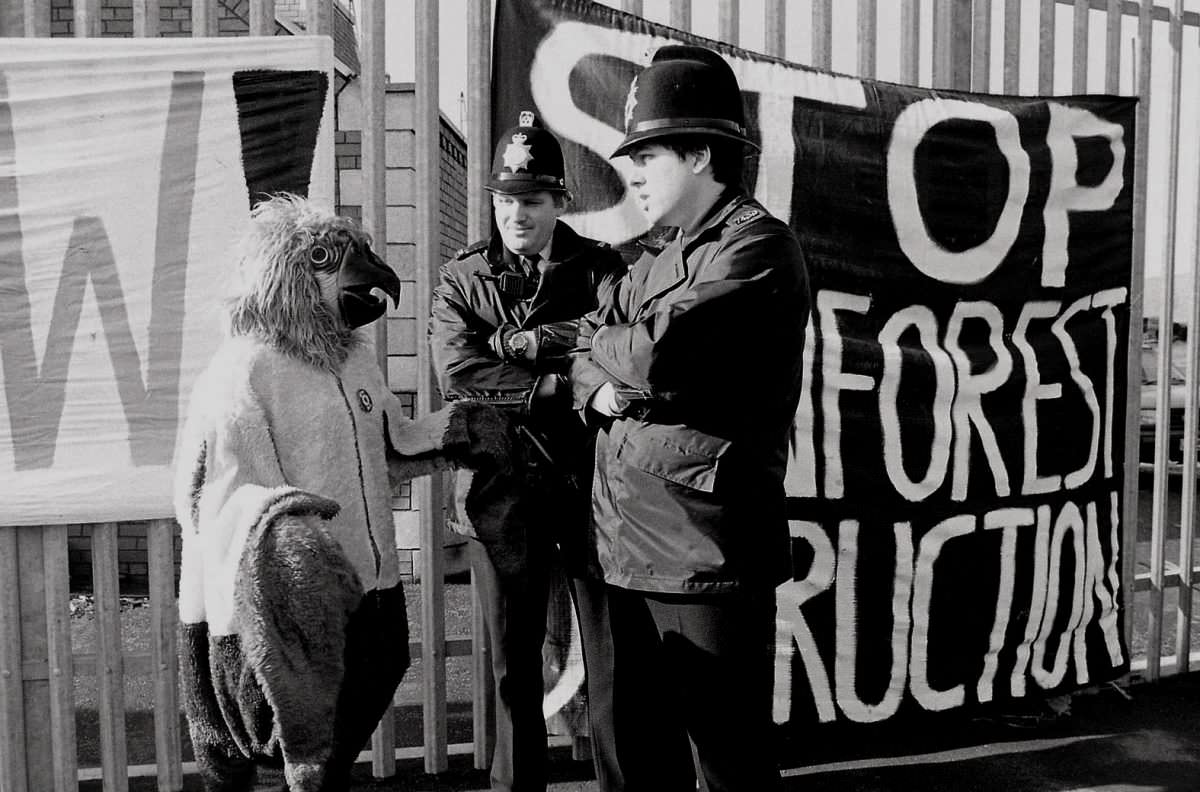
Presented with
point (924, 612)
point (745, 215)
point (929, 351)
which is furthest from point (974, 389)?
point (745, 215)

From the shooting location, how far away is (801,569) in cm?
370

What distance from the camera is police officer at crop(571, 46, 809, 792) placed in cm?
210

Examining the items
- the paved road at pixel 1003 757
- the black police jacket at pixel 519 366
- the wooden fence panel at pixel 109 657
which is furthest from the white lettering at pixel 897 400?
the wooden fence panel at pixel 109 657

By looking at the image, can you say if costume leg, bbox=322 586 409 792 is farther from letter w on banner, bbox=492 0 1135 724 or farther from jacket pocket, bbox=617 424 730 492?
letter w on banner, bbox=492 0 1135 724

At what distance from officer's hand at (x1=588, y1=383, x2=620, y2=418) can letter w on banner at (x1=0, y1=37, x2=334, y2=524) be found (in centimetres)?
159

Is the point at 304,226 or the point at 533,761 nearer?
the point at 304,226

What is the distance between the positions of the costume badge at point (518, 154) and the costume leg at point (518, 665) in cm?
108

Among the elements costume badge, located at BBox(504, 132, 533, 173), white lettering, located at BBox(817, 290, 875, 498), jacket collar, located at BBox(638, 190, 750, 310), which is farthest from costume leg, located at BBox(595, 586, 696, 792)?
white lettering, located at BBox(817, 290, 875, 498)

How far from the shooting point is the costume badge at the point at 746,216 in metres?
2.16

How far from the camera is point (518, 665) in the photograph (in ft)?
9.45

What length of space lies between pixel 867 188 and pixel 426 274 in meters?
1.69

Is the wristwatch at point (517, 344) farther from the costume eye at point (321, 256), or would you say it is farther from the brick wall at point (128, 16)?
the brick wall at point (128, 16)

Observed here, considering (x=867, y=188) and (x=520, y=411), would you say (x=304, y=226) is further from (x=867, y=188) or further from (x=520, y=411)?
(x=867, y=188)

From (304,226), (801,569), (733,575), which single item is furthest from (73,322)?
(801,569)
